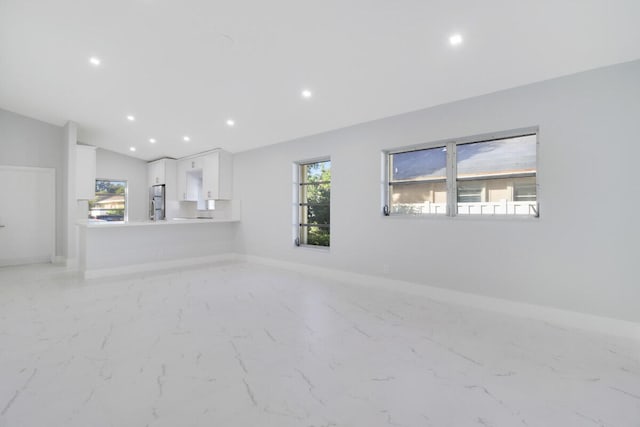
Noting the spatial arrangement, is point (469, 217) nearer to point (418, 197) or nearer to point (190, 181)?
point (418, 197)

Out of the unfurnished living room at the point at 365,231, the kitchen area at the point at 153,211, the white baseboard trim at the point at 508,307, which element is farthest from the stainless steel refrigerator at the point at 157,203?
the white baseboard trim at the point at 508,307

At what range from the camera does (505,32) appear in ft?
8.41

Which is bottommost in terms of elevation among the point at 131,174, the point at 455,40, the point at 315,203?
the point at 315,203

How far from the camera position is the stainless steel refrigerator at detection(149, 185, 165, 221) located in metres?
7.89

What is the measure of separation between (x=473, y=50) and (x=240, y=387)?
11.0 ft

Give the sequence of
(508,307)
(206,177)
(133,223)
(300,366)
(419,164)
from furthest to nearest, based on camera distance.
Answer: (206,177) → (133,223) → (419,164) → (508,307) → (300,366)

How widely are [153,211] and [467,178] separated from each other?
7.68 metres

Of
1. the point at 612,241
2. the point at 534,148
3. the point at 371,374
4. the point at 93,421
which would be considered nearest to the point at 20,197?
the point at 93,421

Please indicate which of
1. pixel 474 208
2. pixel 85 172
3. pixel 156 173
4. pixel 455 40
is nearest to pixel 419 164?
pixel 474 208

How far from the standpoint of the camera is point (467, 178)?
3.77 metres

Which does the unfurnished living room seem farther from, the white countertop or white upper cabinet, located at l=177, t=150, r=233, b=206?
white upper cabinet, located at l=177, t=150, r=233, b=206

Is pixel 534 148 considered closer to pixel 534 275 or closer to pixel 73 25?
pixel 534 275

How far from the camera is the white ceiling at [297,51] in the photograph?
8.20ft

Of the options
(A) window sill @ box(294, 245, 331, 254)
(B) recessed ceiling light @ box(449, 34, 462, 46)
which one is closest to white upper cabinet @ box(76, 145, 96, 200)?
(A) window sill @ box(294, 245, 331, 254)
